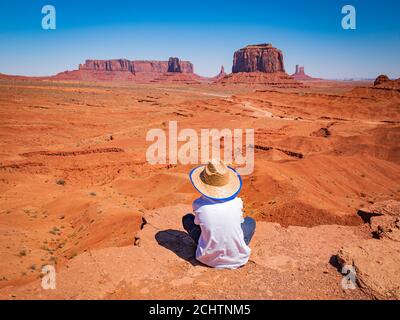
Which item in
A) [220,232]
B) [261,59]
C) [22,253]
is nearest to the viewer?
[220,232]

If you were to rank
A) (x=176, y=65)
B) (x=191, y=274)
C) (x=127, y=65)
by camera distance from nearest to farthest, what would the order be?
(x=191, y=274), (x=176, y=65), (x=127, y=65)

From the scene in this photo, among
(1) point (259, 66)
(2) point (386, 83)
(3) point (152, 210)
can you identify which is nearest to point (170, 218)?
(3) point (152, 210)

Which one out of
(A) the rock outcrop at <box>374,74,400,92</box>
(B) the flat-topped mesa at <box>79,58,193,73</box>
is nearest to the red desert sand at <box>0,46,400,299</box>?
(A) the rock outcrop at <box>374,74,400,92</box>

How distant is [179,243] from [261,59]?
122m

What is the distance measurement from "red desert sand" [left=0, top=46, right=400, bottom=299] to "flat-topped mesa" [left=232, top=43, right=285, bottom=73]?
100 metres

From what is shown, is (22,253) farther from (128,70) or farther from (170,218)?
(128,70)

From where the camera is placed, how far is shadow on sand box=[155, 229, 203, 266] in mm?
4777

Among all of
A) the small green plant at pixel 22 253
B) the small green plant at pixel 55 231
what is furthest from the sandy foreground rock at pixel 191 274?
the small green plant at pixel 55 231

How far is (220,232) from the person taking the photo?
4094 mm

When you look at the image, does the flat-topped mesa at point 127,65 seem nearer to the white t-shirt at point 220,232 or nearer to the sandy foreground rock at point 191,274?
the sandy foreground rock at point 191,274

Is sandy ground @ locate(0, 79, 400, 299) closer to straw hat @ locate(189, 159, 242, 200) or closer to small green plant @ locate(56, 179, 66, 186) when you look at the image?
small green plant @ locate(56, 179, 66, 186)

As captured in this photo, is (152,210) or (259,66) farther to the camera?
(259,66)

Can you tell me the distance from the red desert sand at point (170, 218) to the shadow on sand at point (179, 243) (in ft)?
0.10
